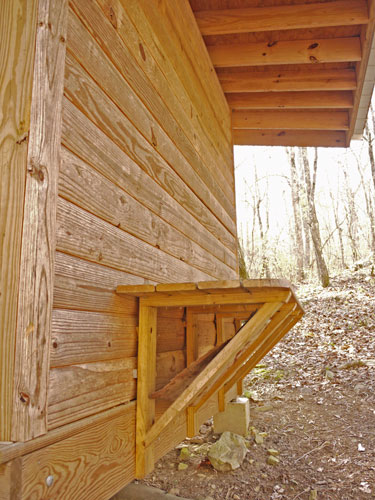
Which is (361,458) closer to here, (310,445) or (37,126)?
(310,445)

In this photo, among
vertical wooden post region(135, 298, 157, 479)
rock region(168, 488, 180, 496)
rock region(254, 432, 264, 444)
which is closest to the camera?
vertical wooden post region(135, 298, 157, 479)

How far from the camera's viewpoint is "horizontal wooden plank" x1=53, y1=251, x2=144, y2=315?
5.18 feet

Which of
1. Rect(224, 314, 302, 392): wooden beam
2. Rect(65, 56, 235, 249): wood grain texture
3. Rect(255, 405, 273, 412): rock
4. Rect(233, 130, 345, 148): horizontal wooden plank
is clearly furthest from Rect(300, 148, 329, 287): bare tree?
Rect(65, 56, 235, 249): wood grain texture

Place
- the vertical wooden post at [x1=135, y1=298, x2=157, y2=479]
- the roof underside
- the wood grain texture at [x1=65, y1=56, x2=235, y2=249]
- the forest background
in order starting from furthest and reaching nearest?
1. the forest background
2. the roof underside
3. the vertical wooden post at [x1=135, y1=298, x2=157, y2=479]
4. the wood grain texture at [x1=65, y1=56, x2=235, y2=249]

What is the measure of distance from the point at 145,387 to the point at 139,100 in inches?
67.7

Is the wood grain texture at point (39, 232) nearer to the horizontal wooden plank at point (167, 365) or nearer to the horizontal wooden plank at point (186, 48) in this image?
the horizontal wooden plank at point (186, 48)

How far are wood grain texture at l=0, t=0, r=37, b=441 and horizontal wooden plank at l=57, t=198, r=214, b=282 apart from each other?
0.67 ft

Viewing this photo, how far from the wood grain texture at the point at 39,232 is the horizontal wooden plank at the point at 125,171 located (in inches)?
6.0

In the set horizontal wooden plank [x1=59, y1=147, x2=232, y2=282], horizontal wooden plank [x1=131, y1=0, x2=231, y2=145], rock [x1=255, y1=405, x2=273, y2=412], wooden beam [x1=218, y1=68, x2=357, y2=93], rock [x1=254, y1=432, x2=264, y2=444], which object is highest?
wooden beam [x1=218, y1=68, x2=357, y2=93]

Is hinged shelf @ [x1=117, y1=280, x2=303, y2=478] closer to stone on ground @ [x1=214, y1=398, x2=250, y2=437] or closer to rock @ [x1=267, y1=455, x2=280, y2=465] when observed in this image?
rock @ [x1=267, y1=455, x2=280, y2=465]

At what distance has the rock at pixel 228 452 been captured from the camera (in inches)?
160

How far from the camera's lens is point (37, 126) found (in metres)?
1.46

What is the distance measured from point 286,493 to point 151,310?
2.62m

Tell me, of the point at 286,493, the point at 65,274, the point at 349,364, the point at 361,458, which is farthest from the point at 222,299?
the point at 349,364
